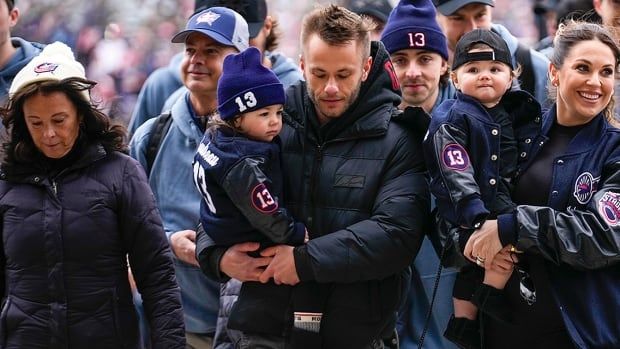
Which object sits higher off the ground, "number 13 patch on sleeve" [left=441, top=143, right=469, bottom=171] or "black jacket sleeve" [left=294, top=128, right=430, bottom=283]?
"number 13 patch on sleeve" [left=441, top=143, right=469, bottom=171]

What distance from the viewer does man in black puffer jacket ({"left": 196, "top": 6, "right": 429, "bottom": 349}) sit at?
4.62 metres

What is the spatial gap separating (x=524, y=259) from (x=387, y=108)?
31.8 inches

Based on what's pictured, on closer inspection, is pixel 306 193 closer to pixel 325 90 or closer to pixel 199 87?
pixel 325 90

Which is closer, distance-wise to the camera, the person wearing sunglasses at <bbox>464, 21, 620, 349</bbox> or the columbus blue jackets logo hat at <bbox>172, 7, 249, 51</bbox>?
the person wearing sunglasses at <bbox>464, 21, 620, 349</bbox>

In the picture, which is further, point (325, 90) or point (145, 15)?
point (145, 15)

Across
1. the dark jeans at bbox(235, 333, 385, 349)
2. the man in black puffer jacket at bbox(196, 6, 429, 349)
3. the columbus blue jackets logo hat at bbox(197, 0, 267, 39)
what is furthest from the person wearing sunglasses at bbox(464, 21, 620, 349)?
the columbus blue jackets logo hat at bbox(197, 0, 267, 39)

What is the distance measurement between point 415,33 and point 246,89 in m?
1.28

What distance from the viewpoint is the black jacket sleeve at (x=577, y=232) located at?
14.6 ft

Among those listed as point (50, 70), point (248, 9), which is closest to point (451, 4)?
point (248, 9)

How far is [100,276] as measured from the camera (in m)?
5.04

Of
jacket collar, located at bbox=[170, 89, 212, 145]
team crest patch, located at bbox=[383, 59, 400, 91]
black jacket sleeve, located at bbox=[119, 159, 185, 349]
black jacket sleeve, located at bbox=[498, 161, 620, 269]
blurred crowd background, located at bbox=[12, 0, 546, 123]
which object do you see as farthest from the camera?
blurred crowd background, located at bbox=[12, 0, 546, 123]

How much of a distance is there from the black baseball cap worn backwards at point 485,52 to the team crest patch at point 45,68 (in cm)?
172

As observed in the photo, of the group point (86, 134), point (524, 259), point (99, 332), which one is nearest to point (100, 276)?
point (99, 332)

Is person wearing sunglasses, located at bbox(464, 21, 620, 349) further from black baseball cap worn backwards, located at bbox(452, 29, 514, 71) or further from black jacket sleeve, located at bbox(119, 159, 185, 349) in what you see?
black jacket sleeve, located at bbox(119, 159, 185, 349)
